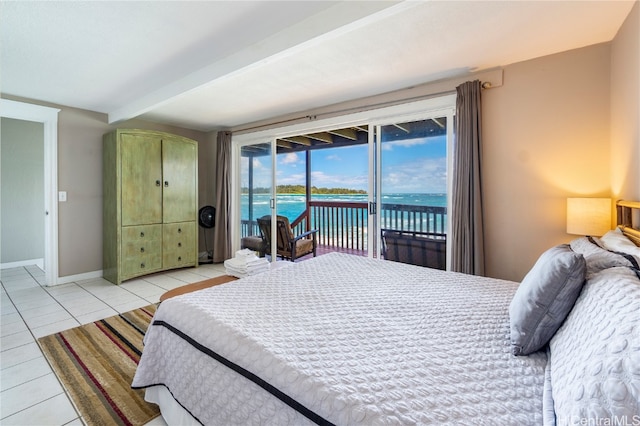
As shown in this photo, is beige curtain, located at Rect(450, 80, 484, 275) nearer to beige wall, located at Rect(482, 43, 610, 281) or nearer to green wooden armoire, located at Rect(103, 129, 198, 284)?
beige wall, located at Rect(482, 43, 610, 281)

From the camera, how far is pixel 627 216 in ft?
5.98

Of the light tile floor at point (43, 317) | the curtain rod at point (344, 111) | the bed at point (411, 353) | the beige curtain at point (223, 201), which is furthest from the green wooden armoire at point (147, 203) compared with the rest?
the bed at point (411, 353)

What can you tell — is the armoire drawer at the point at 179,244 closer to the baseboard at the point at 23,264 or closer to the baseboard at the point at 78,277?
the baseboard at the point at 78,277

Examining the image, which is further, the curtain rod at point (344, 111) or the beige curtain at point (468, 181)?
the curtain rod at point (344, 111)

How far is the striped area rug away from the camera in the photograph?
5.16ft

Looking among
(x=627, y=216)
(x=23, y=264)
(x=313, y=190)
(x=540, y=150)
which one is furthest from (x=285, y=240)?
(x=23, y=264)

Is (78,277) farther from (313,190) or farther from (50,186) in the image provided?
(313,190)

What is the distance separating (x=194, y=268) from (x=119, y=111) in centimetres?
248

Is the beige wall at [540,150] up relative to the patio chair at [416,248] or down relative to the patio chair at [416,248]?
up

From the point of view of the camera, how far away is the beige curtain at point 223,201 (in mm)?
4818

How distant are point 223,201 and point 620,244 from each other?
472cm

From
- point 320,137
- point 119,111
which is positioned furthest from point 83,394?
point 320,137

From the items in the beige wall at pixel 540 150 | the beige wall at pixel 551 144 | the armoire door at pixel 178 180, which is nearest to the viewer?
the beige wall at pixel 551 144

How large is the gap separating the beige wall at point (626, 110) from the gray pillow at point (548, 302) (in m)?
1.26
